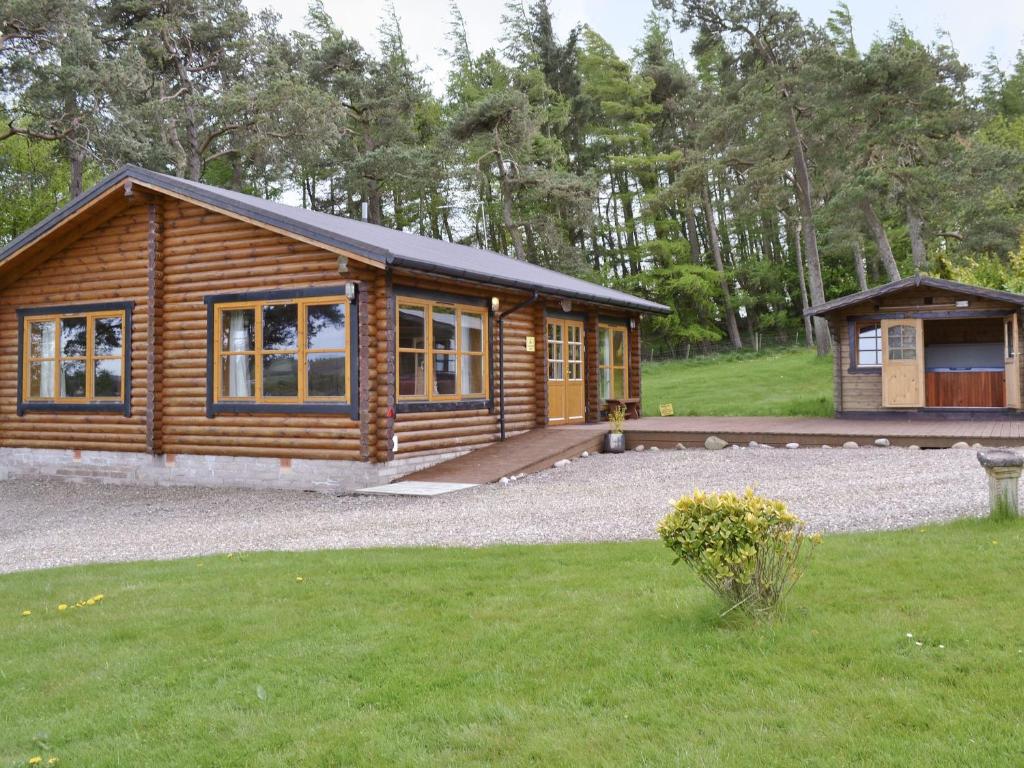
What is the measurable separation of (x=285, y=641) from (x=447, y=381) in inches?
300

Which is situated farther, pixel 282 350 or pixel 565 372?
pixel 565 372

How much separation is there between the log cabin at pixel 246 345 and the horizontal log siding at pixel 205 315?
24 mm

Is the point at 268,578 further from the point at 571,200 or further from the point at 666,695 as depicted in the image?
the point at 571,200

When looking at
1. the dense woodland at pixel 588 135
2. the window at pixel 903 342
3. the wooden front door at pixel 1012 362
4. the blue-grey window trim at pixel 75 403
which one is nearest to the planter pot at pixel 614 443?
the window at pixel 903 342

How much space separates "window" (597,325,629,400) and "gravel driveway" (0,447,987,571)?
386cm

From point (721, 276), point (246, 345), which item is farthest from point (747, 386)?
point (246, 345)

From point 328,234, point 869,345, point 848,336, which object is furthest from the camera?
point 848,336

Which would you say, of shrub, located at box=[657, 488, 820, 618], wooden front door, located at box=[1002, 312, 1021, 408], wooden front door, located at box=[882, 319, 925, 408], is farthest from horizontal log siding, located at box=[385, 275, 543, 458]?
wooden front door, located at box=[1002, 312, 1021, 408]

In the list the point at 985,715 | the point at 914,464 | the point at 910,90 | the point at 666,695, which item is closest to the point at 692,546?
the point at 666,695

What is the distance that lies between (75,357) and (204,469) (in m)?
3.14

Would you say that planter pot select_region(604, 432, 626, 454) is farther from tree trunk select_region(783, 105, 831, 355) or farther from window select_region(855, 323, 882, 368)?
tree trunk select_region(783, 105, 831, 355)

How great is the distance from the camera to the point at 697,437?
512 inches

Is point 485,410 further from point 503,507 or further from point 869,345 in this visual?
point 869,345

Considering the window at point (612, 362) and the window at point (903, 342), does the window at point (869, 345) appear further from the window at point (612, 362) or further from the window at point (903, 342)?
the window at point (612, 362)
